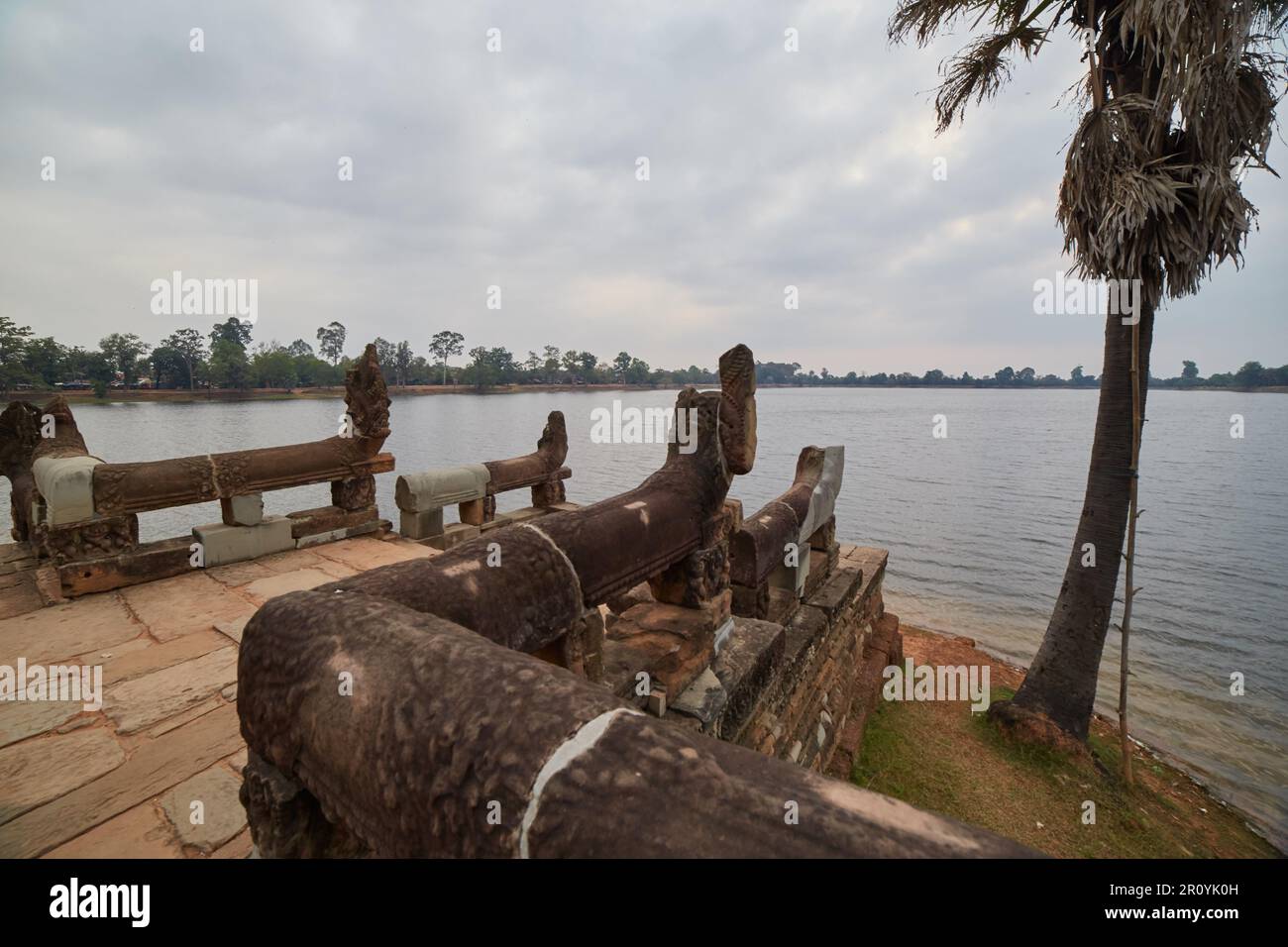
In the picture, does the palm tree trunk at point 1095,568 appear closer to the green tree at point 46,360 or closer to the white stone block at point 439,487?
the white stone block at point 439,487

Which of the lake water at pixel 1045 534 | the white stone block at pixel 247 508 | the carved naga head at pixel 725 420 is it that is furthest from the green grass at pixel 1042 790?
the white stone block at pixel 247 508

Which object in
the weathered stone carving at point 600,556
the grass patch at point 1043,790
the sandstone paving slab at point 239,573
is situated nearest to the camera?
the weathered stone carving at point 600,556

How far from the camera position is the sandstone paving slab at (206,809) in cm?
220

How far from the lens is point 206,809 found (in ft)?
7.65

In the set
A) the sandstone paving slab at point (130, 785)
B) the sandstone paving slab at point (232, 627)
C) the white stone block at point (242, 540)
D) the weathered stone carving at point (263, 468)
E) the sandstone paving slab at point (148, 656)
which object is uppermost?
the weathered stone carving at point (263, 468)

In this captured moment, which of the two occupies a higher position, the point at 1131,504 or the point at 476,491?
the point at 1131,504

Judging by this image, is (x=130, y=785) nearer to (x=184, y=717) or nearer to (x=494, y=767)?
(x=184, y=717)

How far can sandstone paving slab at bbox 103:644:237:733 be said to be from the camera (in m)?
3.00

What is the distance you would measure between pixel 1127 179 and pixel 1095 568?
435 centimetres

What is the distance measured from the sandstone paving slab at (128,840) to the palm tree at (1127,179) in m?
8.34

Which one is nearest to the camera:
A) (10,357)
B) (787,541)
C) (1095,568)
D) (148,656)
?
(148,656)

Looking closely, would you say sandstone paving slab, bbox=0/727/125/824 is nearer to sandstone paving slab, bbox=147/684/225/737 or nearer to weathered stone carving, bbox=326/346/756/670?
sandstone paving slab, bbox=147/684/225/737

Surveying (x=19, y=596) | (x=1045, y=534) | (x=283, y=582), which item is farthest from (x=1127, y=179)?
(x=1045, y=534)
